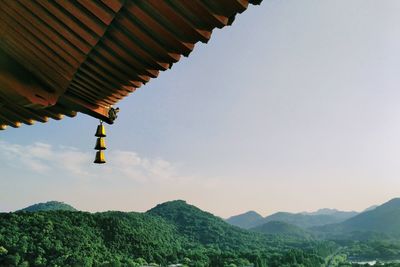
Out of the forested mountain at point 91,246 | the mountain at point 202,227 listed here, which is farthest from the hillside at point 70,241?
the mountain at point 202,227

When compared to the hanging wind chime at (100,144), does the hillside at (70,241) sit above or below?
above

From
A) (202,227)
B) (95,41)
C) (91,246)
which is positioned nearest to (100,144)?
(95,41)

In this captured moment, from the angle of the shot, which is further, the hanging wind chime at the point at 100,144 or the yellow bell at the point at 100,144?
the yellow bell at the point at 100,144

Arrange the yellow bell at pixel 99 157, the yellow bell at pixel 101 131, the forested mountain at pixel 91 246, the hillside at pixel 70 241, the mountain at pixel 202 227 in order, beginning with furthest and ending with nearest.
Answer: the mountain at pixel 202 227 → the forested mountain at pixel 91 246 → the hillside at pixel 70 241 → the yellow bell at pixel 99 157 → the yellow bell at pixel 101 131

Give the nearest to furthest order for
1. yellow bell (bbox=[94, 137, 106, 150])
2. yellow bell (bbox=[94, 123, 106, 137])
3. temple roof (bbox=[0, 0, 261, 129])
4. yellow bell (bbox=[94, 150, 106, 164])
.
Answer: temple roof (bbox=[0, 0, 261, 129])
yellow bell (bbox=[94, 123, 106, 137])
yellow bell (bbox=[94, 137, 106, 150])
yellow bell (bbox=[94, 150, 106, 164])

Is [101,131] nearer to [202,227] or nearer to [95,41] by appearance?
[95,41]

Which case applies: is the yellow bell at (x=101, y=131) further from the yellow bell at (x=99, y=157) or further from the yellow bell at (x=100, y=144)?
the yellow bell at (x=99, y=157)

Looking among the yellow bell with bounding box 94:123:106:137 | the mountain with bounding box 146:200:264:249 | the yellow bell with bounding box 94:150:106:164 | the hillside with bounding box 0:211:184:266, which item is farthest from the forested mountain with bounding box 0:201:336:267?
the yellow bell with bounding box 94:123:106:137

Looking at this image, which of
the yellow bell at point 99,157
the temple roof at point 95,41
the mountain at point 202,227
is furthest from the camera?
the mountain at point 202,227

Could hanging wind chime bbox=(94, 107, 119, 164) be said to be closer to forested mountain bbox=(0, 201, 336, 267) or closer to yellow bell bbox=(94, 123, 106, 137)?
yellow bell bbox=(94, 123, 106, 137)

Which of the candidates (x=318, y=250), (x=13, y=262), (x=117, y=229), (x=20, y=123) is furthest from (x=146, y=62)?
(x=318, y=250)

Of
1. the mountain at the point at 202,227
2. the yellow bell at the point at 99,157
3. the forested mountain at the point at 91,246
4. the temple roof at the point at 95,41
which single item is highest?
the mountain at the point at 202,227

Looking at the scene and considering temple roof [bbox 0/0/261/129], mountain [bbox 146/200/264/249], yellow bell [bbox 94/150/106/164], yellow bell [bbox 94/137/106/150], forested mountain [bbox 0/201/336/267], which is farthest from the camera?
mountain [bbox 146/200/264/249]

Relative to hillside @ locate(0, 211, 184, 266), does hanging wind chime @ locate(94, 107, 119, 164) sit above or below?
below
